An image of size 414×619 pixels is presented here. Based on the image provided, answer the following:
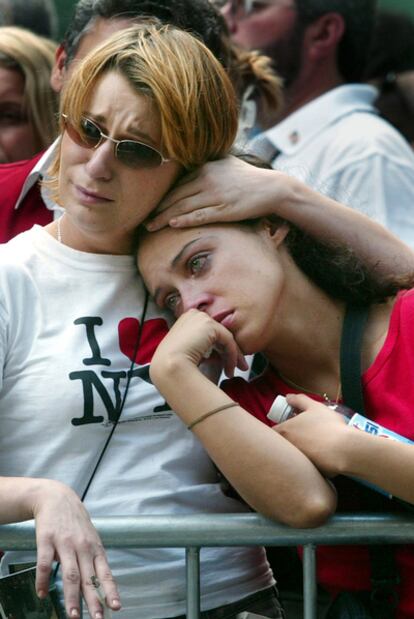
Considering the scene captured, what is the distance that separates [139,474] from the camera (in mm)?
2650

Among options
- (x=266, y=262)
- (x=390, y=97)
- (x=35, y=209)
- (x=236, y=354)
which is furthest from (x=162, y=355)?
(x=390, y=97)

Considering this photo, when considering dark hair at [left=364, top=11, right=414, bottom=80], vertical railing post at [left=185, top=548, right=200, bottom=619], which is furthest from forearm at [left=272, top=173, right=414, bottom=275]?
dark hair at [left=364, top=11, right=414, bottom=80]

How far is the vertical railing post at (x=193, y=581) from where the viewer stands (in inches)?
95.7

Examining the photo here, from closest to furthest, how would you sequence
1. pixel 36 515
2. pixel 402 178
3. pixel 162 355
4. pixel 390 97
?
pixel 36 515 → pixel 162 355 → pixel 402 178 → pixel 390 97

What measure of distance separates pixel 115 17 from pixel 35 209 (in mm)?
545

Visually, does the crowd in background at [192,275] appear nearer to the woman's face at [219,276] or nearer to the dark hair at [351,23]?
the woman's face at [219,276]

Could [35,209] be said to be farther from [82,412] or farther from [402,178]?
[402,178]

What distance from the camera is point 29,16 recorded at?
4.82 meters

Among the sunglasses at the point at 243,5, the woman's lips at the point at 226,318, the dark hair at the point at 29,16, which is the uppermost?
the woman's lips at the point at 226,318

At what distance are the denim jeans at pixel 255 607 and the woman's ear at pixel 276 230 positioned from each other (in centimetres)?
79

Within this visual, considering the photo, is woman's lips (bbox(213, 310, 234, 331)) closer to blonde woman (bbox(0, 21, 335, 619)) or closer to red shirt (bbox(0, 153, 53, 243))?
blonde woman (bbox(0, 21, 335, 619))

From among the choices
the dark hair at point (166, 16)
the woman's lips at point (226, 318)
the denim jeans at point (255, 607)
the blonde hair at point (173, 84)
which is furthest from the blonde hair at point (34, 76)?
the denim jeans at point (255, 607)

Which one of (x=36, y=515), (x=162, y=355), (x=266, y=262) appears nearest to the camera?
(x=36, y=515)

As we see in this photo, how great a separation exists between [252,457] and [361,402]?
35cm
